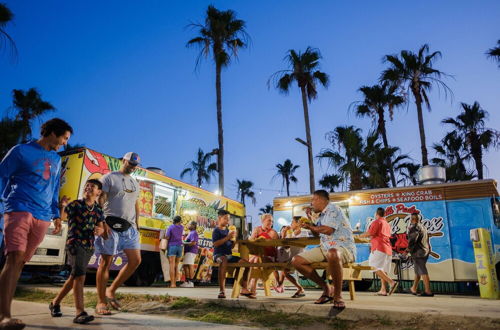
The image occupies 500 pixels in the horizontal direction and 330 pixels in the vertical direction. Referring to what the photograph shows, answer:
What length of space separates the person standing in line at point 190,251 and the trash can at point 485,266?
643cm

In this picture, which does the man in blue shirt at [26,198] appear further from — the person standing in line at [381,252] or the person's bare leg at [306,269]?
the person standing in line at [381,252]

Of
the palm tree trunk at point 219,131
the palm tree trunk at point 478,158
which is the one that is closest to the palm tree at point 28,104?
the palm tree trunk at point 219,131

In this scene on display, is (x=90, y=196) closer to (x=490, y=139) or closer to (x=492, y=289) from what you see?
(x=492, y=289)

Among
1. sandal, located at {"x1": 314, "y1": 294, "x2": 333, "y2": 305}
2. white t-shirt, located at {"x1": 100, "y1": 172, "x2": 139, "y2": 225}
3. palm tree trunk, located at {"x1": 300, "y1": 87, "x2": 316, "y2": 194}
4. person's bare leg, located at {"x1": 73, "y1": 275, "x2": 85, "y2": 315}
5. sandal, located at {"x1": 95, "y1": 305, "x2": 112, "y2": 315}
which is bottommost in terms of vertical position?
sandal, located at {"x1": 95, "y1": 305, "x2": 112, "y2": 315}

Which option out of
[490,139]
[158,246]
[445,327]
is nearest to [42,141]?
[445,327]

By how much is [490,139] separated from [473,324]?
2477 cm

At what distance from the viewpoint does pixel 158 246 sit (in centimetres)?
895

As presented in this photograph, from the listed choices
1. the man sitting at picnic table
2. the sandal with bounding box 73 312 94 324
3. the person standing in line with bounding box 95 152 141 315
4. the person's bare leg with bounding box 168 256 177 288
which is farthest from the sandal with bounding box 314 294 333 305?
the person's bare leg with bounding box 168 256 177 288

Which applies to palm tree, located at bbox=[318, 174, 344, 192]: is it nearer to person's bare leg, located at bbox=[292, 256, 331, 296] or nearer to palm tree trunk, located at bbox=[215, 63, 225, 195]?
palm tree trunk, located at bbox=[215, 63, 225, 195]

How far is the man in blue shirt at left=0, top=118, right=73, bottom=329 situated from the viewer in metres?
2.86

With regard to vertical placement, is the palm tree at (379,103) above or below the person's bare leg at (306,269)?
above

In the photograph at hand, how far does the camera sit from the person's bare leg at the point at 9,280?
9.06ft

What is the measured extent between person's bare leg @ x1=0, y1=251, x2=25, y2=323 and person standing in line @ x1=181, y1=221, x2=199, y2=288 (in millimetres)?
6620

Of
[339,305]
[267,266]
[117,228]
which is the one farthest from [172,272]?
[339,305]
